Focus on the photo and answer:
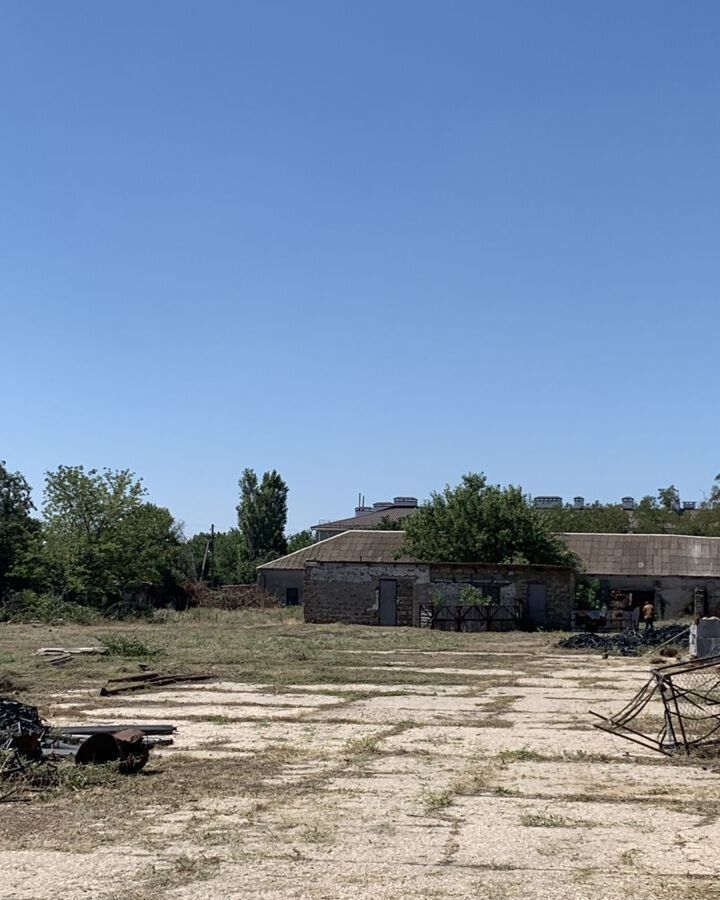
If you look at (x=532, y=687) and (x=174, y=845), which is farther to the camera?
(x=532, y=687)

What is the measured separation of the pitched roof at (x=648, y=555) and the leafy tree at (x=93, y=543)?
20304 millimetres

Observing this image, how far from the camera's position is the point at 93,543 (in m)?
46.8

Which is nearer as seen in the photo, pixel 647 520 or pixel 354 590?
pixel 354 590

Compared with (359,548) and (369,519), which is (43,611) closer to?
(359,548)

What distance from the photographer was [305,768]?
12023 mm

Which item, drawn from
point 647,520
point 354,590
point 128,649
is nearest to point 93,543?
point 354,590

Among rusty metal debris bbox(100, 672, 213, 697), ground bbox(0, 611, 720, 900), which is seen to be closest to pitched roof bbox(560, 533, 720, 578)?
ground bbox(0, 611, 720, 900)

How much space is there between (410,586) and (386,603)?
47.3 inches

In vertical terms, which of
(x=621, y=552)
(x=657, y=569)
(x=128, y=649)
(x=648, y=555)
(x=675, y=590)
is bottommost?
(x=128, y=649)

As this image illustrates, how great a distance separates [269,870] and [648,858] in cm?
279

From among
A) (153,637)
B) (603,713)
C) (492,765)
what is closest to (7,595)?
(153,637)

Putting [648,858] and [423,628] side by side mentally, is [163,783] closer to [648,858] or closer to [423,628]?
[648,858]

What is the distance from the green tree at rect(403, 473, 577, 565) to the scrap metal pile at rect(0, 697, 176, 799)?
36809mm

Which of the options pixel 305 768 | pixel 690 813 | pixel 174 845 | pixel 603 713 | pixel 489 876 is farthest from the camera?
pixel 603 713
